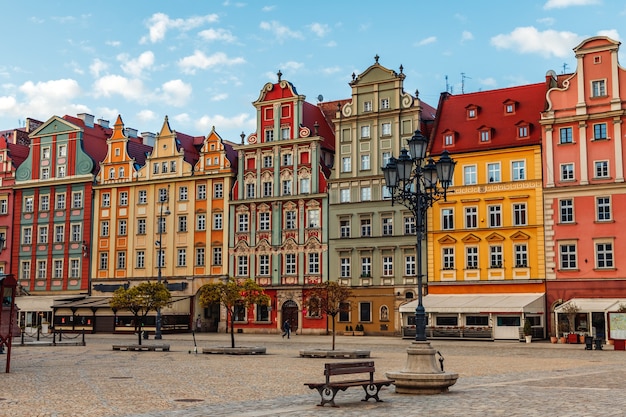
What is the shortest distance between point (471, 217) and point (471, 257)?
2.65m

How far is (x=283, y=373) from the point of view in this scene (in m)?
25.5

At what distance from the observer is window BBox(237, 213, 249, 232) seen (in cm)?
6385

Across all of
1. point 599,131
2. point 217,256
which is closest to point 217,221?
point 217,256

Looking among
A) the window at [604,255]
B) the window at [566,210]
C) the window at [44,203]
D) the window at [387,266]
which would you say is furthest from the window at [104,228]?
the window at [604,255]

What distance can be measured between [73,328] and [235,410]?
52.4 metres

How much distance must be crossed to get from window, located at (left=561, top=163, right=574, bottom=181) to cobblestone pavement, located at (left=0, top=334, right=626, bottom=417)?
18.2m

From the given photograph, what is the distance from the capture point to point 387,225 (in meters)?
57.8

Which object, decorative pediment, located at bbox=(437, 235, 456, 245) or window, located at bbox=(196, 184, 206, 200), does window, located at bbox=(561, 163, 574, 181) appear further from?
window, located at bbox=(196, 184, 206, 200)

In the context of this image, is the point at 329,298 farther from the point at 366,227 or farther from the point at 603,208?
the point at 603,208

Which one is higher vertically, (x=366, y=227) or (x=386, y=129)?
(x=386, y=129)

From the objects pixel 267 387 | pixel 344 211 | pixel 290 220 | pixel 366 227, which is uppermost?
pixel 344 211

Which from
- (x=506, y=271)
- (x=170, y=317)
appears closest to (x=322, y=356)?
(x=506, y=271)

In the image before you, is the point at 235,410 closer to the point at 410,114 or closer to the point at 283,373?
the point at 283,373

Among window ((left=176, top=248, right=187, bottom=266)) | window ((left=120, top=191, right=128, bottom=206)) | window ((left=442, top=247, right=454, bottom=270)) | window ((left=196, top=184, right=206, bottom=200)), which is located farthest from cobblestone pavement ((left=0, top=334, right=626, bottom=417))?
window ((left=120, top=191, right=128, bottom=206))
